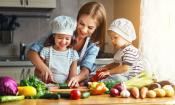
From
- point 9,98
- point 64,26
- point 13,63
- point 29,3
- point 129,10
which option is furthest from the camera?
point 29,3

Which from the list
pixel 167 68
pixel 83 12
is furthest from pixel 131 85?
pixel 167 68

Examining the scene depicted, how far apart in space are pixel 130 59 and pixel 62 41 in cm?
21

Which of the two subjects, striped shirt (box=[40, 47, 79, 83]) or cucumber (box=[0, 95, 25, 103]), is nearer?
cucumber (box=[0, 95, 25, 103])

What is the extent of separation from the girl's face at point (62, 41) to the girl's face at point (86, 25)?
2.3 inches

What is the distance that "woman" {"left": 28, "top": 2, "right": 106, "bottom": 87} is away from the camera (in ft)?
3.37

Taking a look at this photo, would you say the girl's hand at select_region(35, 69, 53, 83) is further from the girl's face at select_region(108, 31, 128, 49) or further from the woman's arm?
the girl's face at select_region(108, 31, 128, 49)

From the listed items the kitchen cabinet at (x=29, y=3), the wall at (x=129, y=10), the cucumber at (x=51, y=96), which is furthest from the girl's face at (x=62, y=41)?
the kitchen cabinet at (x=29, y=3)

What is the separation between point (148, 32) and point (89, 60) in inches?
15.0

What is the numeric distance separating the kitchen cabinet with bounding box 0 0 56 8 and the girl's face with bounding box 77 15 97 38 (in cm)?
84

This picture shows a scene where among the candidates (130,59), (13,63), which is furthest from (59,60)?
(13,63)

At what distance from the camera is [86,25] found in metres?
1.03

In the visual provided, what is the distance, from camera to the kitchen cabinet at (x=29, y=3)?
6.04 ft

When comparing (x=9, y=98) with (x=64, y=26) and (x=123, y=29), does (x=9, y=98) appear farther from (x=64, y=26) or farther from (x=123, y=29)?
(x=123, y=29)

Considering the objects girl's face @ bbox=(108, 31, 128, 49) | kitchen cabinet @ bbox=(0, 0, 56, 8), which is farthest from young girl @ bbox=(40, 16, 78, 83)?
kitchen cabinet @ bbox=(0, 0, 56, 8)
